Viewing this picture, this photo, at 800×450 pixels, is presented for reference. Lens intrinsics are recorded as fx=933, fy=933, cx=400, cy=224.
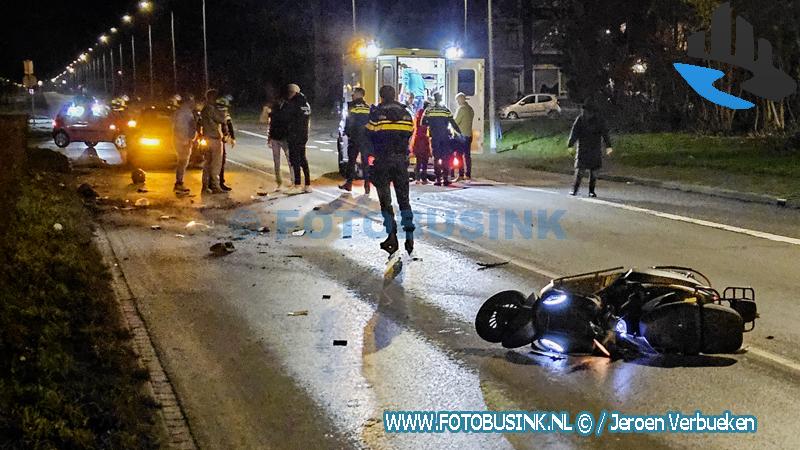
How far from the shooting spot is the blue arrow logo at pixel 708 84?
1139 inches

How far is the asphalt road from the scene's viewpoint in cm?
575

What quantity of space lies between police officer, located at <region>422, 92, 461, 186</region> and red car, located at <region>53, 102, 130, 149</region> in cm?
1396

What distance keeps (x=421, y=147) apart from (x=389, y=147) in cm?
855

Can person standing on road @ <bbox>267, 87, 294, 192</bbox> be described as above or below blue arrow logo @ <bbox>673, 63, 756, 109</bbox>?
below

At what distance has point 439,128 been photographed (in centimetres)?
1828

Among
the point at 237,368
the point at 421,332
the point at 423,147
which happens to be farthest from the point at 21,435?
the point at 423,147

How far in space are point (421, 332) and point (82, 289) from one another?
3.24 metres

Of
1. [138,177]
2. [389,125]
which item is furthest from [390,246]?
[138,177]

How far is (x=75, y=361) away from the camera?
6305 millimetres

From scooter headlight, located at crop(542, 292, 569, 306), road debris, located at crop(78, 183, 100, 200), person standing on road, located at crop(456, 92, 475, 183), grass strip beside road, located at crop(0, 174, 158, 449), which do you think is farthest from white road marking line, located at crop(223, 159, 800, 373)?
grass strip beside road, located at crop(0, 174, 158, 449)

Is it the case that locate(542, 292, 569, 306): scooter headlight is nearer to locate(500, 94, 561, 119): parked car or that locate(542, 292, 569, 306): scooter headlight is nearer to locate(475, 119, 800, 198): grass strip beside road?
locate(475, 119, 800, 198): grass strip beside road

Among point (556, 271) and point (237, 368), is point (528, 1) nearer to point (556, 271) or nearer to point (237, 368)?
point (556, 271)

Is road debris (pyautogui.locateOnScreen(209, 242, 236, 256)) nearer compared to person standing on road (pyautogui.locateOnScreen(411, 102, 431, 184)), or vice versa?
road debris (pyautogui.locateOnScreen(209, 242, 236, 256))

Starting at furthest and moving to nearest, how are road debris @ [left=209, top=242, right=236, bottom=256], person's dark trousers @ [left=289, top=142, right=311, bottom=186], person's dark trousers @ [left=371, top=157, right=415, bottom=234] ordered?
1. person's dark trousers @ [left=289, top=142, right=311, bottom=186]
2. road debris @ [left=209, top=242, right=236, bottom=256]
3. person's dark trousers @ [left=371, top=157, right=415, bottom=234]
